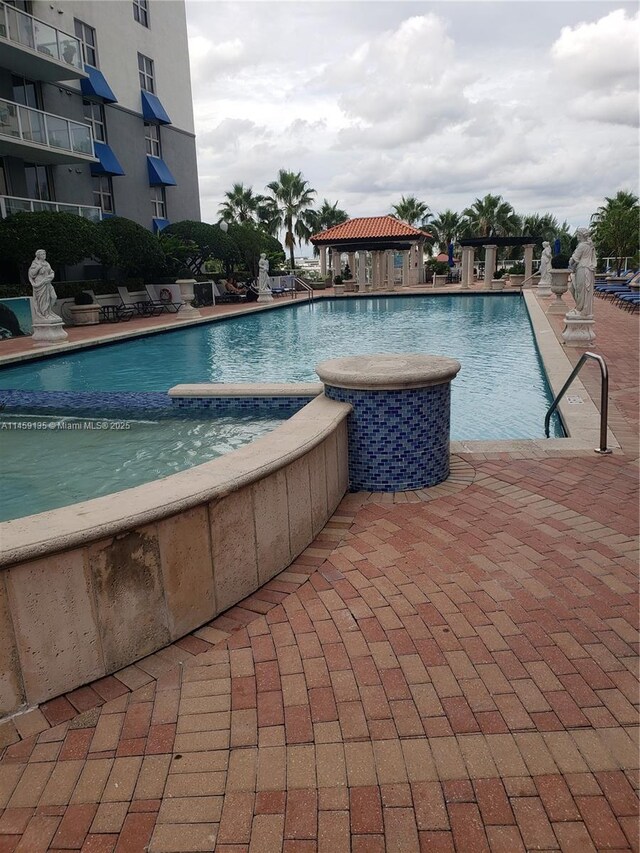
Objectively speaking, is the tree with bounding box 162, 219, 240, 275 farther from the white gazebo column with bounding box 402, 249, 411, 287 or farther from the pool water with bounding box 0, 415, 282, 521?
the pool water with bounding box 0, 415, 282, 521

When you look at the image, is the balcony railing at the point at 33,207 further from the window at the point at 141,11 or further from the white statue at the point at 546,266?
the white statue at the point at 546,266

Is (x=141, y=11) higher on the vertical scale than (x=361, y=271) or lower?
higher

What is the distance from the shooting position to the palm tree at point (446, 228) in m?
56.0

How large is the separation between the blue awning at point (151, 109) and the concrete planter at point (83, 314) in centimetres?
1448

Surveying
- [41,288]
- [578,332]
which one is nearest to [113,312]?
[41,288]

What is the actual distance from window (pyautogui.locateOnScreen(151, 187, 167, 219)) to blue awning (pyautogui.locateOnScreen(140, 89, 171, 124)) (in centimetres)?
330

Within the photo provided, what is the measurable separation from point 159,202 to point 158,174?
1.96 meters

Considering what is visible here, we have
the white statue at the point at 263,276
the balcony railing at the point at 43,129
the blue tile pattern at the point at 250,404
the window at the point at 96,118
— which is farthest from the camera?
the white statue at the point at 263,276

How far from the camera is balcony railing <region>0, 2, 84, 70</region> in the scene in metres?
20.0

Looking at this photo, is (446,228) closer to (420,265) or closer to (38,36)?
(420,265)

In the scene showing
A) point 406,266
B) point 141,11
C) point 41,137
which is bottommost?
point 406,266

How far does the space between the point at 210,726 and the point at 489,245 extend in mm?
37016

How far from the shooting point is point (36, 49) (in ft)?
69.2

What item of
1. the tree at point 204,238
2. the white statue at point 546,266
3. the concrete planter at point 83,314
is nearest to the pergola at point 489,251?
the white statue at point 546,266
